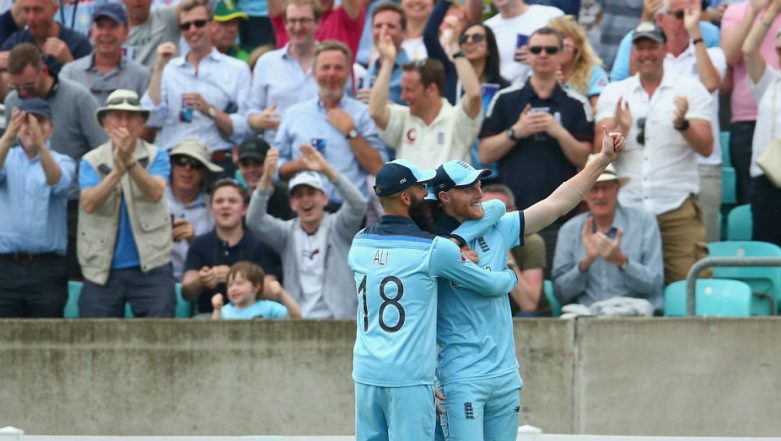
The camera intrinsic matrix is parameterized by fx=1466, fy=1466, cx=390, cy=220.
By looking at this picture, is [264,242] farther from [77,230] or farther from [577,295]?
[577,295]

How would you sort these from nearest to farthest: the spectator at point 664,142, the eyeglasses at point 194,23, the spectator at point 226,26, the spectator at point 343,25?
1. the spectator at point 664,142
2. the eyeglasses at point 194,23
3. the spectator at point 343,25
4. the spectator at point 226,26

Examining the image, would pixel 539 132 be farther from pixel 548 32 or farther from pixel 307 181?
pixel 307 181

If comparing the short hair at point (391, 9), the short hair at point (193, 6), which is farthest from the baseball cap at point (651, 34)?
the short hair at point (193, 6)

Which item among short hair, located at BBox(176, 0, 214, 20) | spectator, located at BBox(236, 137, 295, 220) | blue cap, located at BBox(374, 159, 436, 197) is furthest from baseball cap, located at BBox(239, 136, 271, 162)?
blue cap, located at BBox(374, 159, 436, 197)

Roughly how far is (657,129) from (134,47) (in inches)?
198

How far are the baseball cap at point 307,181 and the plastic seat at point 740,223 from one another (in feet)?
11.0

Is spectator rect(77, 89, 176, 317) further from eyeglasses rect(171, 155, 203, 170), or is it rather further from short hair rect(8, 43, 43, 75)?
short hair rect(8, 43, 43, 75)

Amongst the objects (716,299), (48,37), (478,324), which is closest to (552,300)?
(716,299)

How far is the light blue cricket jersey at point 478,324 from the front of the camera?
268 inches

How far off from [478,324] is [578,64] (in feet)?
18.7

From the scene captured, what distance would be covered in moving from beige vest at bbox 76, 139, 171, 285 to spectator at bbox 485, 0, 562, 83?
3.23m

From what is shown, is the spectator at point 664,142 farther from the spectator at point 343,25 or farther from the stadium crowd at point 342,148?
the spectator at point 343,25

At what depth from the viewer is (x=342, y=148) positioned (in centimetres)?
1180

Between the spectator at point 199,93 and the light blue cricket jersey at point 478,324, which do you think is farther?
the spectator at point 199,93
